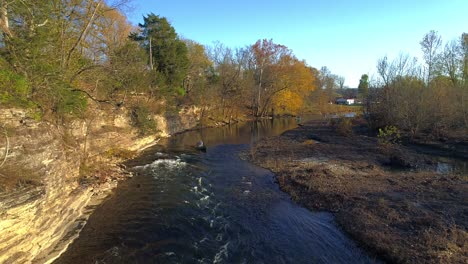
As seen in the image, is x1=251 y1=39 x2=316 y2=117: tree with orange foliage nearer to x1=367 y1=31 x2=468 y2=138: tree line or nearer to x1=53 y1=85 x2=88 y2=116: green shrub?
x1=367 y1=31 x2=468 y2=138: tree line

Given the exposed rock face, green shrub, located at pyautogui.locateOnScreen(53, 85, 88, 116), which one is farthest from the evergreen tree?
the exposed rock face

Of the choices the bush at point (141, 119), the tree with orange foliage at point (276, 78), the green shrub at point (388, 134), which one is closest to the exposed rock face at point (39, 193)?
the bush at point (141, 119)

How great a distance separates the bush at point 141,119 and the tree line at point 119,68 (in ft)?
0.68

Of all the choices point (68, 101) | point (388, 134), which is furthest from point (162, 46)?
point (388, 134)

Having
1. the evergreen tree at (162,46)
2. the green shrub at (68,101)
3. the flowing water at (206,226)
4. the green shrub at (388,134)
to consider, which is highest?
the evergreen tree at (162,46)

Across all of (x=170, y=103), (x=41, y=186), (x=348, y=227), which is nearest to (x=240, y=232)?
(x=348, y=227)

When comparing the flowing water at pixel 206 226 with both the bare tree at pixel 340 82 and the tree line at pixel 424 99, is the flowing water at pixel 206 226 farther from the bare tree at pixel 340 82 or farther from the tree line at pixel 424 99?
the bare tree at pixel 340 82

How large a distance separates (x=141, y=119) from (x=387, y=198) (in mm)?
20960

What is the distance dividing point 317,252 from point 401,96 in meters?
28.9

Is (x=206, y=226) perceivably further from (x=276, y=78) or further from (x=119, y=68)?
(x=276, y=78)

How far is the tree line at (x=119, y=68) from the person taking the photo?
Answer: 10852 mm

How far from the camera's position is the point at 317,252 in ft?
27.6

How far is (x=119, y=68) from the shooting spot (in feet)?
60.5

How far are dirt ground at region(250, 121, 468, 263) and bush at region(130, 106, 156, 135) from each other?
36.4 ft
